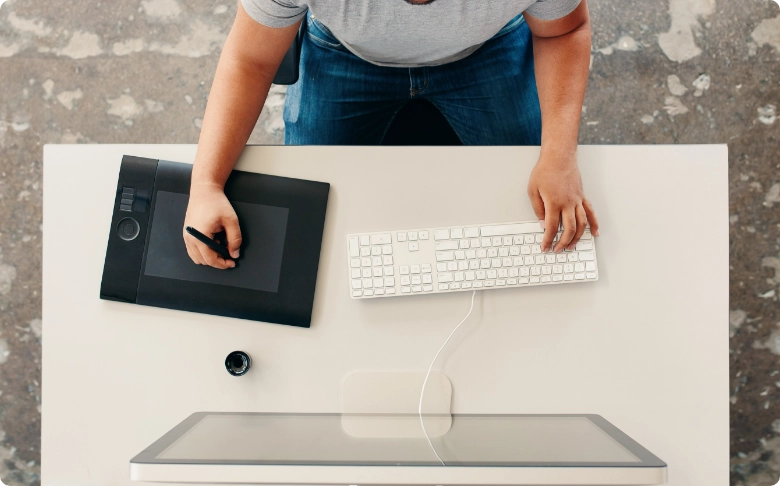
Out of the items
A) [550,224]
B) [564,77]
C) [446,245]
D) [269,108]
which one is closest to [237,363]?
[446,245]

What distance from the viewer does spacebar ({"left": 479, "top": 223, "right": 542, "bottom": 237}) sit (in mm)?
847

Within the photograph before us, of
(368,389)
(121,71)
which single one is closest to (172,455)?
(368,389)

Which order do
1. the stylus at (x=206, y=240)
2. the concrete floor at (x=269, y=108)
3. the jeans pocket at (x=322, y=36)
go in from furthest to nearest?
1. the concrete floor at (x=269, y=108)
2. the jeans pocket at (x=322, y=36)
3. the stylus at (x=206, y=240)

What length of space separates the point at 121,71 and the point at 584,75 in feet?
4.05

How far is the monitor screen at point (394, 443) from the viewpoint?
63 cm

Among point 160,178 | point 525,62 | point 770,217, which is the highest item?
point 525,62

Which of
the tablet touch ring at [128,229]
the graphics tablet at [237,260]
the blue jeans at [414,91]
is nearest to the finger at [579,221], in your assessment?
the blue jeans at [414,91]

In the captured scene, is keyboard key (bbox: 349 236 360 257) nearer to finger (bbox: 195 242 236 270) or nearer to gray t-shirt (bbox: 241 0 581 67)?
finger (bbox: 195 242 236 270)

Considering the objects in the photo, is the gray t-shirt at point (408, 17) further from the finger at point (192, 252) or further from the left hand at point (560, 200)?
the finger at point (192, 252)

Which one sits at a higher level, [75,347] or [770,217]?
[770,217]

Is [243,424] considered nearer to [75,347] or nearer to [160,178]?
[75,347]

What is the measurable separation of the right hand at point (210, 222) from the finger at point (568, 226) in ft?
1.68

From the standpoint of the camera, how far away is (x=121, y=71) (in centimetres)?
148

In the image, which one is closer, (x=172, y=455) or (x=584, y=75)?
(x=172, y=455)
